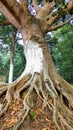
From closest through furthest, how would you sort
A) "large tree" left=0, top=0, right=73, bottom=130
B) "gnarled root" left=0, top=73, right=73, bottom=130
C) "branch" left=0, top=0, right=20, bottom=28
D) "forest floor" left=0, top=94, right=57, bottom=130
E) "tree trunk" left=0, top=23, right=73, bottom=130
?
"forest floor" left=0, top=94, right=57, bottom=130, "gnarled root" left=0, top=73, right=73, bottom=130, "tree trunk" left=0, top=23, right=73, bottom=130, "large tree" left=0, top=0, right=73, bottom=130, "branch" left=0, top=0, right=20, bottom=28

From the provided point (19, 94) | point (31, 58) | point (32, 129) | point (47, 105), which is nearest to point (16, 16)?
point (31, 58)

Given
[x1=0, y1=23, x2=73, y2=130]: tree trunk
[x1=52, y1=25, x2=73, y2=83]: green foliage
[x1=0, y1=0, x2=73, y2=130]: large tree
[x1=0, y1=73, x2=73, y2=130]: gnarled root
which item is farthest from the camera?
[x1=52, y1=25, x2=73, y2=83]: green foliage

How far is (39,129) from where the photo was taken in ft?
17.4

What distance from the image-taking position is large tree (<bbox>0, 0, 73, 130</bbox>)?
582 cm

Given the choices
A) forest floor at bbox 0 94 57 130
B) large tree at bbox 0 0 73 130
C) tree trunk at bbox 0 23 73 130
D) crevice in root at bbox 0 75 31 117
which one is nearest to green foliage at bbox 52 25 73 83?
large tree at bbox 0 0 73 130

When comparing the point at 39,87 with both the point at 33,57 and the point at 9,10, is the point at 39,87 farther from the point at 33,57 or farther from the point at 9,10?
the point at 9,10

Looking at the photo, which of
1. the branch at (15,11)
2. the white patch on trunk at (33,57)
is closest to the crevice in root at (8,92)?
the white patch on trunk at (33,57)

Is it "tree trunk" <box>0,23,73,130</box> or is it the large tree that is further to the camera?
the large tree

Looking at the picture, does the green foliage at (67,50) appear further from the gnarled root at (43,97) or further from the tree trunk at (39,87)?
the gnarled root at (43,97)

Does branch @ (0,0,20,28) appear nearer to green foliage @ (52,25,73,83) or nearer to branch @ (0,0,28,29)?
branch @ (0,0,28,29)

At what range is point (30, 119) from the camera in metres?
5.56

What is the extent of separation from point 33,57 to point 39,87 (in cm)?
107

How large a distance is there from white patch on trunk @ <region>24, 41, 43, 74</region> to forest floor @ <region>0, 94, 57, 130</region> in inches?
48.8

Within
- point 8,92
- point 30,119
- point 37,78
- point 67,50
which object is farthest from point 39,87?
point 67,50
